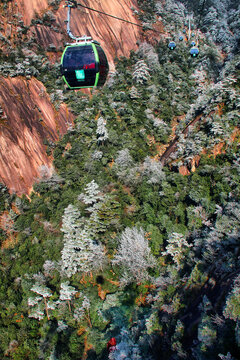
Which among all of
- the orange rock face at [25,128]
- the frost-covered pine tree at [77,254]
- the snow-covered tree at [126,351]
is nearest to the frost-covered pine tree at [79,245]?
the frost-covered pine tree at [77,254]

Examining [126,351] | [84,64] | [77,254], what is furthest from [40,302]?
[84,64]

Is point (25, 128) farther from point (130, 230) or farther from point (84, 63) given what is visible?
point (84, 63)

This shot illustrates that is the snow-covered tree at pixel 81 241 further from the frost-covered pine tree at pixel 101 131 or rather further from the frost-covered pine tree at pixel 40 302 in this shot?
Answer: the frost-covered pine tree at pixel 101 131

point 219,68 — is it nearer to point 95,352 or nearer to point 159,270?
point 159,270

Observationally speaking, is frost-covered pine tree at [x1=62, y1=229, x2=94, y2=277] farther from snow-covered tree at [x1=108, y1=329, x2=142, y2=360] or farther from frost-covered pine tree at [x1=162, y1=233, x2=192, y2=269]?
snow-covered tree at [x1=108, y1=329, x2=142, y2=360]

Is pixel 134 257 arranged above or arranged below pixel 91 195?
below

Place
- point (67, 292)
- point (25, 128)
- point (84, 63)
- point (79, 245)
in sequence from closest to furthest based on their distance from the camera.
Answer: point (84, 63) → point (67, 292) → point (79, 245) → point (25, 128)

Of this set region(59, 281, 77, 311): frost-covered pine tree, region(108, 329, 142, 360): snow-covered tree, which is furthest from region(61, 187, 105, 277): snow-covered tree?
region(108, 329, 142, 360): snow-covered tree

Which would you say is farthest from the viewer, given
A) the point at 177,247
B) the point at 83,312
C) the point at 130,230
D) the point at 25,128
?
the point at 25,128
